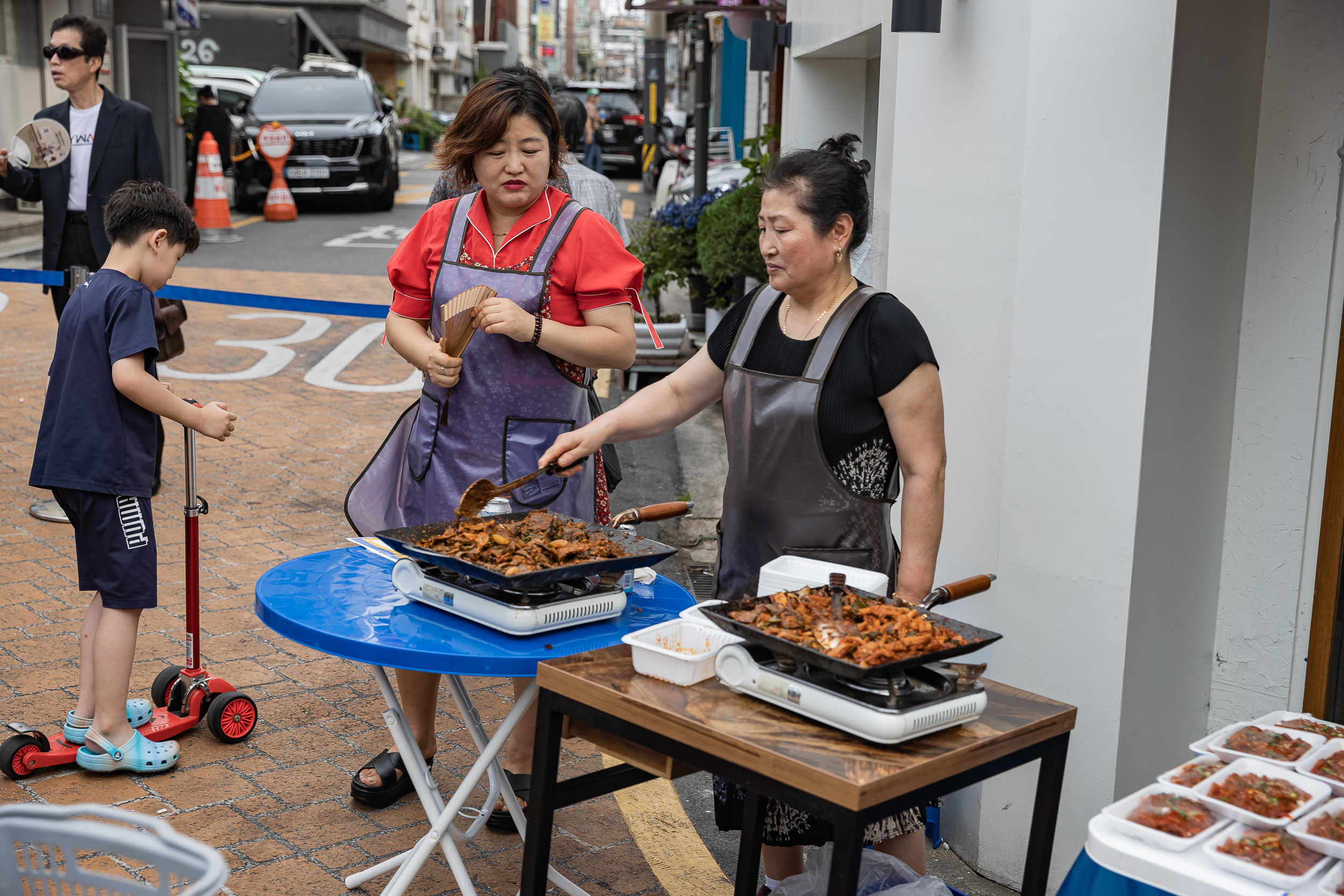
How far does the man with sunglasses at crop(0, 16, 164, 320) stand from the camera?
5.83m

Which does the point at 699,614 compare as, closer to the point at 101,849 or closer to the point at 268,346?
the point at 101,849

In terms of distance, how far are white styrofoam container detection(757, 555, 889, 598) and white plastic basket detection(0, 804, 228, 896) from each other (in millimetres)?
1246

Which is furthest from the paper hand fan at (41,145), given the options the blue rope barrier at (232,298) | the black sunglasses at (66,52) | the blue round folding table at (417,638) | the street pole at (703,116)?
the street pole at (703,116)

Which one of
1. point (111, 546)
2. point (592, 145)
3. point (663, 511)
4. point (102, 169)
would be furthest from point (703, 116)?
point (592, 145)

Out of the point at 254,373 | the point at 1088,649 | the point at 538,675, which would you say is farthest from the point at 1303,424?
the point at 254,373

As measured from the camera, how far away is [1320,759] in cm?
226

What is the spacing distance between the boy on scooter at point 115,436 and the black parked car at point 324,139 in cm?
1474

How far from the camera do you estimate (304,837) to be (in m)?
3.55

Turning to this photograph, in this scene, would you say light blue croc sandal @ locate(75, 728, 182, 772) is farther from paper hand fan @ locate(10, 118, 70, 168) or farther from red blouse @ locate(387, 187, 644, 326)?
paper hand fan @ locate(10, 118, 70, 168)

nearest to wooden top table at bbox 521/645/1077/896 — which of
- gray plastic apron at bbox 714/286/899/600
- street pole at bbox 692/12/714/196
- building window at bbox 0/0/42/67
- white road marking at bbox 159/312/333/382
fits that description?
gray plastic apron at bbox 714/286/899/600

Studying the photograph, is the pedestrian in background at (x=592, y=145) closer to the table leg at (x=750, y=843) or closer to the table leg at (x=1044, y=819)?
the table leg at (x=750, y=843)

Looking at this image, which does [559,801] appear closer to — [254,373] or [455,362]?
[455,362]

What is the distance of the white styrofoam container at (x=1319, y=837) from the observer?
6.41ft

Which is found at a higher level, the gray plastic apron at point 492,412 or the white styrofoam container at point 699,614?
the gray plastic apron at point 492,412
